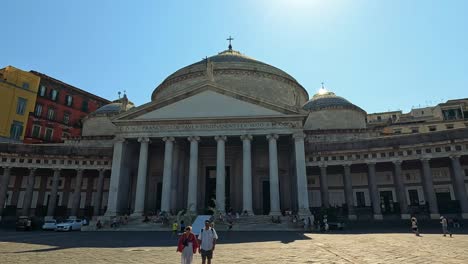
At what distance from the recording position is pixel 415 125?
47344 millimetres

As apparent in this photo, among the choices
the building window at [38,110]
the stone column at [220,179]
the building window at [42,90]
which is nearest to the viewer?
the stone column at [220,179]

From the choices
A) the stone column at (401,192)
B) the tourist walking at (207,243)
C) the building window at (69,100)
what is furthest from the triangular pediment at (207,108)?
the building window at (69,100)

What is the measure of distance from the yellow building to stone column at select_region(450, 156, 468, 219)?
151ft

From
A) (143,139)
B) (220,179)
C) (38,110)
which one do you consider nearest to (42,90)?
(38,110)

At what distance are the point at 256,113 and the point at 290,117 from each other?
2.87 metres

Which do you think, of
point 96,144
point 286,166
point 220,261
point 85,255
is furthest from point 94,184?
point 220,261

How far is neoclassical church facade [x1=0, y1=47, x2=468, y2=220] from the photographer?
27016 mm

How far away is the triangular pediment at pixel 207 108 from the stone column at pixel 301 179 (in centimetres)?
329

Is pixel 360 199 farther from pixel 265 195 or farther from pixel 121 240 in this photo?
pixel 121 240

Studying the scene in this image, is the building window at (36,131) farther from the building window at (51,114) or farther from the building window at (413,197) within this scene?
the building window at (413,197)

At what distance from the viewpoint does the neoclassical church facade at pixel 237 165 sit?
2702 cm

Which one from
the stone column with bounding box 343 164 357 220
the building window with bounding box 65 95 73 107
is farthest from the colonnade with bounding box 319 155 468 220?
the building window with bounding box 65 95 73 107

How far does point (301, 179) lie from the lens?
26.2 meters

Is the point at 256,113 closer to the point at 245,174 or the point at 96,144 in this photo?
the point at 245,174
